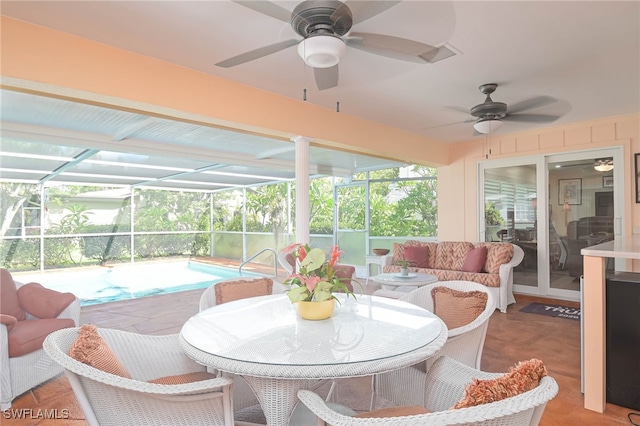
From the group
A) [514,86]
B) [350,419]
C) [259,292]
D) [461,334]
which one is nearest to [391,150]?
[514,86]

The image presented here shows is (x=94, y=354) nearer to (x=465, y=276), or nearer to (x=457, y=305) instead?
(x=457, y=305)

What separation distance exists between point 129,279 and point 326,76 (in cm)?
689

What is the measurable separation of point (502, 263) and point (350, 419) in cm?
469

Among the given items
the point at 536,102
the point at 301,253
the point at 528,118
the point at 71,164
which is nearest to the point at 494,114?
the point at 536,102

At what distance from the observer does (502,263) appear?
4996mm

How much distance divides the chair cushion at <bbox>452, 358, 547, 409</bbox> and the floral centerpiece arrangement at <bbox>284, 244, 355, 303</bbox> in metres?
0.89

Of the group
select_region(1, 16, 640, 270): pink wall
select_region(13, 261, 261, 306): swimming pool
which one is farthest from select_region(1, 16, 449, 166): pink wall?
select_region(13, 261, 261, 306): swimming pool

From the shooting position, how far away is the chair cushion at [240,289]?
98.9 inches

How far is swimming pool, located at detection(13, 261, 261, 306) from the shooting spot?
616cm

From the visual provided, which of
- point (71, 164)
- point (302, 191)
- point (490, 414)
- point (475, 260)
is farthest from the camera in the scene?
point (71, 164)

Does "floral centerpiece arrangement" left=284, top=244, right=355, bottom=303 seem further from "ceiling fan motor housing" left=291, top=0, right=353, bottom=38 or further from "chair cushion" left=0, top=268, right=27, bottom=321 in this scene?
"chair cushion" left=0, top=268, right=27, bottom=321

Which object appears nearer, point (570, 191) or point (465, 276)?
point (465, 276)

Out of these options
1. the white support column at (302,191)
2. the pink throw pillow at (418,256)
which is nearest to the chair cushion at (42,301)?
the white support column at (302,191)

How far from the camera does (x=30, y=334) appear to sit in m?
2.54
